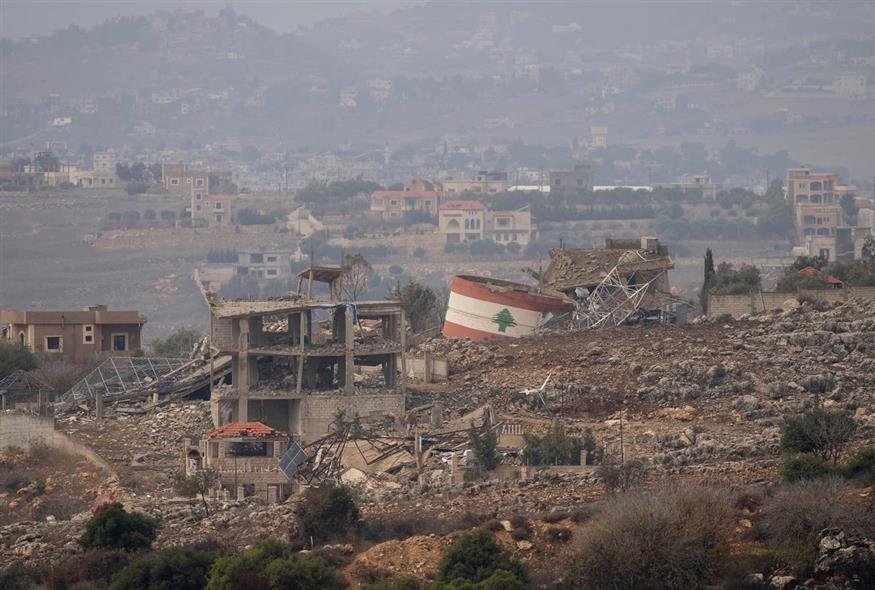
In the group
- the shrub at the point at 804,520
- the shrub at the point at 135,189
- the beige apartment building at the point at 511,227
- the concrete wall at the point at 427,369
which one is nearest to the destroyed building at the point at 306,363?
the concrete wall at the point at 427,369

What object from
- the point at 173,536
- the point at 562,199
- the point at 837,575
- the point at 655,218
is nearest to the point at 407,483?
the point at 173,536

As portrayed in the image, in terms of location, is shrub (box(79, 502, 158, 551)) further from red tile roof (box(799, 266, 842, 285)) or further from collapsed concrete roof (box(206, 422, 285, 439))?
red tile roof (box(799, 266, 842, 285))

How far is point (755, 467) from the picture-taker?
28.5m

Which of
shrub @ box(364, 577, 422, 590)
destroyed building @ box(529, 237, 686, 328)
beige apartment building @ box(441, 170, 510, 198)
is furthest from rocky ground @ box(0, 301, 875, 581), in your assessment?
beige apartment building @ box(441, 170, 510, 198)

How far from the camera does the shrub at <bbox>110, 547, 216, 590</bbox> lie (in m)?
25.1

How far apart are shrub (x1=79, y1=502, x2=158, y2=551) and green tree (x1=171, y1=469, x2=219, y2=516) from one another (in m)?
2.23

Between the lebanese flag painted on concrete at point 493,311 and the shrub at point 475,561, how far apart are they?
18.4m

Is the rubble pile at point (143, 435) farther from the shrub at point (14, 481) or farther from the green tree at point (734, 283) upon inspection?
the green tree at point (734, 283)

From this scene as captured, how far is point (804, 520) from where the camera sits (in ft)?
79.3

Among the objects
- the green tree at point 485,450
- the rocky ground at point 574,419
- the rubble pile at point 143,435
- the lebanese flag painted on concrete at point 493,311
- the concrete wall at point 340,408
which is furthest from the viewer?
the lebanese flag painted on concrete at point 493,311

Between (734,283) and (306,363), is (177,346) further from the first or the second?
(306,363)

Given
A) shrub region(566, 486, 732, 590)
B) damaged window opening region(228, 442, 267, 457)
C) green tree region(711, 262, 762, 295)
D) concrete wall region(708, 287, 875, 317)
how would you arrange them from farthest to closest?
green tree region(711, 262, 762, 295) → concrete wall region(708, 287, 875, 317) → damaged window opening region(228, 442, 267, 457) → shrub region(566, 486, 732, 590)

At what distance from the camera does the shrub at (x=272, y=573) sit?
2431cm

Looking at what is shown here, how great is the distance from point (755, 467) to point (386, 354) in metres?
8.94
